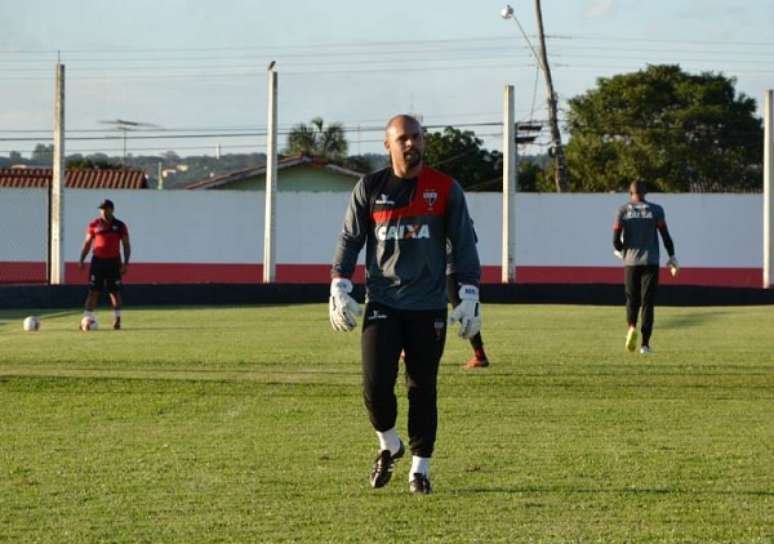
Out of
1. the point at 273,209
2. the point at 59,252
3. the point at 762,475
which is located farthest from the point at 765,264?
the point at 762,475

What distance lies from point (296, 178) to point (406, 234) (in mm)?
54582

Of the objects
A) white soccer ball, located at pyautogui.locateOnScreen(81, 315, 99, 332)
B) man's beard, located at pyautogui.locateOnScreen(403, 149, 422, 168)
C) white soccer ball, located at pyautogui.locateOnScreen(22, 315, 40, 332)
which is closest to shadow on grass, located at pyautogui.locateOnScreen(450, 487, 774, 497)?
man's beard, located at pyautogui.locateOnScreen(403, 149, 422, 168)

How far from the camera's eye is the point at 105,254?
21391 millimetres

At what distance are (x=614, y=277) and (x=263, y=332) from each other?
2500 centimetres

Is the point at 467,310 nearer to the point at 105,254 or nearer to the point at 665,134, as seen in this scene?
the point at 105,254

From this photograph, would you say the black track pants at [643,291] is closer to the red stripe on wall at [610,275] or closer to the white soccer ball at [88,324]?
the white soccer ball at [88,324]

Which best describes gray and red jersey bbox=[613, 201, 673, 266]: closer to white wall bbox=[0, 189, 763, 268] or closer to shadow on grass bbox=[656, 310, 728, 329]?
shadow on grass bbox=[656, 310, 728, 329]

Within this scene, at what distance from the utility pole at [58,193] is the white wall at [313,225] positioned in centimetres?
856

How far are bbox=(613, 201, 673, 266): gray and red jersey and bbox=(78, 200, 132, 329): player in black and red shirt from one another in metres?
7.85

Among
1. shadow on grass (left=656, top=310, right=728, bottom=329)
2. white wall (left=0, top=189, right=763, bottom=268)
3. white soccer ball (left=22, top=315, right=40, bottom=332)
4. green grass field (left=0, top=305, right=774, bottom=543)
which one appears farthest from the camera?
white wall (left=0, top=189, right=763, bottom=268)

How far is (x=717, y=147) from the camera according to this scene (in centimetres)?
6819

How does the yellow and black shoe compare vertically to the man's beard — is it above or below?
below

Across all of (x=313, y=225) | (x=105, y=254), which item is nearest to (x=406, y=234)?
(x=105, y=254)

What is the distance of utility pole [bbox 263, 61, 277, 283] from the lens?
3659cm
